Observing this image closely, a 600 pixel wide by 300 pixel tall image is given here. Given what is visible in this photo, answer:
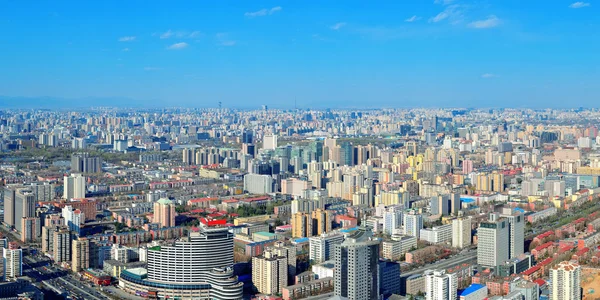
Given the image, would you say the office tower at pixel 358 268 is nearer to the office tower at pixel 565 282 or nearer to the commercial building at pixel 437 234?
the office tower at pixel 565 282

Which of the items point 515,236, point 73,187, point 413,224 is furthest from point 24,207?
point 515,236

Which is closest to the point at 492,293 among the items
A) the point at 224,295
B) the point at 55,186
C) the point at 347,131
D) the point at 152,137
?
the point at 224,295

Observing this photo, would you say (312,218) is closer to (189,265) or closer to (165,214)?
(165,214)

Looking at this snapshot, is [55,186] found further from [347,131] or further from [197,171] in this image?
[347,131]

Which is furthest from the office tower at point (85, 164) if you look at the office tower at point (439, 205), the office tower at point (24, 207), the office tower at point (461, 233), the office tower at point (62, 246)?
the office tower at point (461, 233)

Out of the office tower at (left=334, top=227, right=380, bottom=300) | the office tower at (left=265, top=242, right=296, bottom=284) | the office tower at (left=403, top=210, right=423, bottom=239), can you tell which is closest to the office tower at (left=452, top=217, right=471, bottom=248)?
the office tower at (left=403, top=210, right=423, bottom=239)
